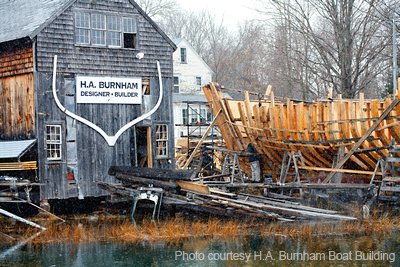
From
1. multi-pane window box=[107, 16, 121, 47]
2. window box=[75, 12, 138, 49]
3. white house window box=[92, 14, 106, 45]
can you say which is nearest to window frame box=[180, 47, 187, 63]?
window box=[75, 12, 138, 49]

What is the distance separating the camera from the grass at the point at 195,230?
14523mm

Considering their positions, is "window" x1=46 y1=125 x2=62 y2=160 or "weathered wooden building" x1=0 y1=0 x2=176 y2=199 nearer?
"weathered wooden building" x1=0 y1=0 x2=176 y2=199

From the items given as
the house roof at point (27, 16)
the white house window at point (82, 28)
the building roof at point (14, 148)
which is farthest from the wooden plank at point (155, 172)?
the house roof at point (27, 16)

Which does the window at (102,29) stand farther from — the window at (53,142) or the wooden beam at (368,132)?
the wooden beam at (368,132)

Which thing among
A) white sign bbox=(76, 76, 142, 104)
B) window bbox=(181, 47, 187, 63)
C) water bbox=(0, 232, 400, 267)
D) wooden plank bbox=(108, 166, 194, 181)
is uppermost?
window bbox=(181, 47, 187, 63)

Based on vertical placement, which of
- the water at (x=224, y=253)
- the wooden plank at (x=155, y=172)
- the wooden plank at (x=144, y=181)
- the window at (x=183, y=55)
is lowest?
the water at (x=224, y=253)

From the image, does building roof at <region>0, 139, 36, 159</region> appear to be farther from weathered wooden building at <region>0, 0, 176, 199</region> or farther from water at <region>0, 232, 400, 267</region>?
water at <region>0, 232, 400, 267</region>

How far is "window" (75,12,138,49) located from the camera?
18812mm

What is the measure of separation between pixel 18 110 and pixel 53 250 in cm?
688

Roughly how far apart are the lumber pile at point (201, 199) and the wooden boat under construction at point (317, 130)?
92.4 inches

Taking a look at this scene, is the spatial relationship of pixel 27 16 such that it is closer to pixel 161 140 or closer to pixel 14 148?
pixel 14 148

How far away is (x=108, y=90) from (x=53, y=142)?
2883mm

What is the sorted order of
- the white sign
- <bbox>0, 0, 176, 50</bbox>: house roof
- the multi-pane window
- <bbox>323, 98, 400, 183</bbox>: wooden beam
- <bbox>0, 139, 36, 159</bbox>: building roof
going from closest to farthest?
<bbox>323, 98, 400, 183</bbox>: wooden beam
<bbox>0, 139, 36, 159</bbox>: building roof
<bbox>0, 0, 176, 50</bbox>: house roof
the white sign
the multi-pane window

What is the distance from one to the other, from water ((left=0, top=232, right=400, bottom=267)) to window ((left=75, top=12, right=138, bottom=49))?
8.36 m
